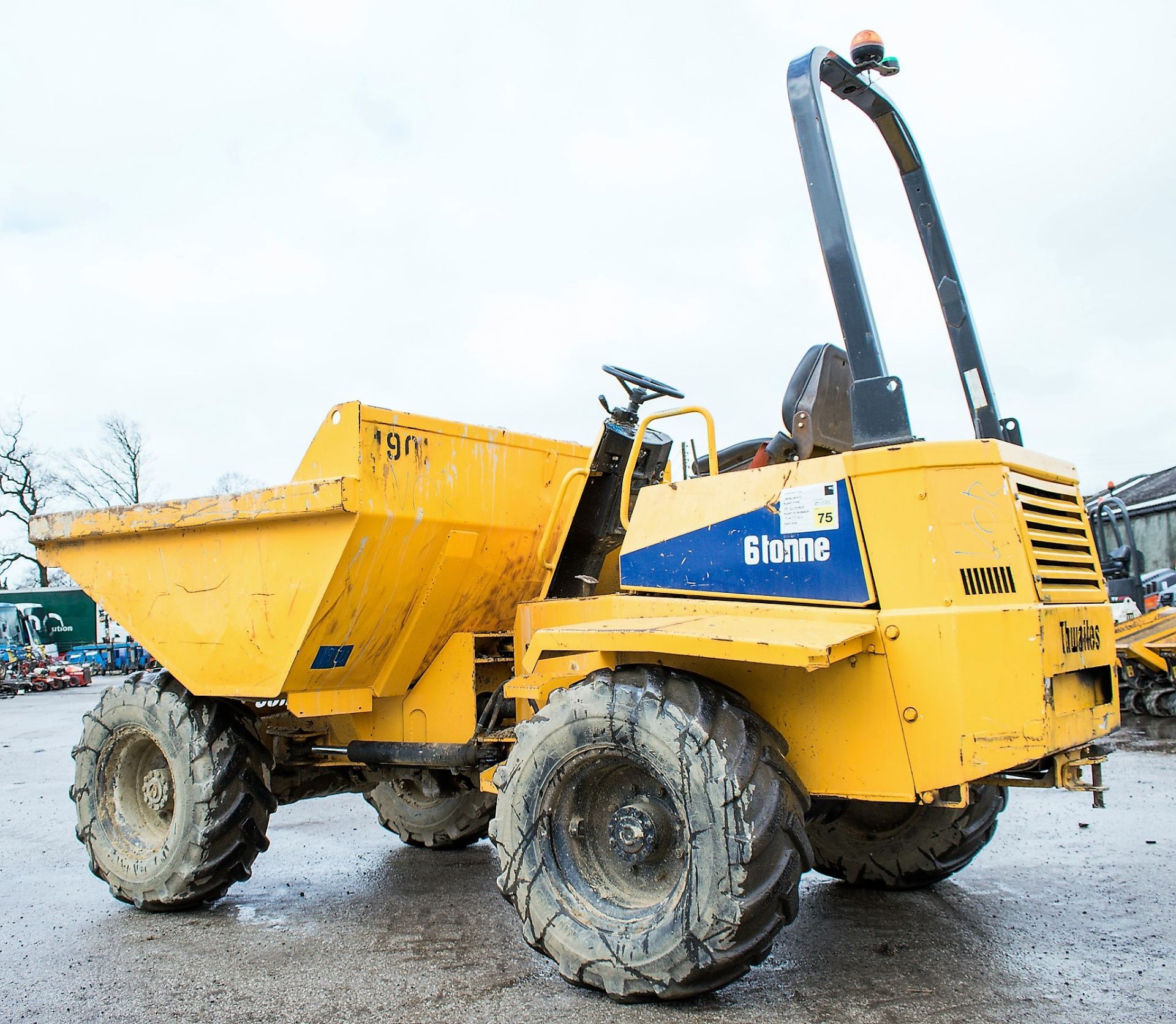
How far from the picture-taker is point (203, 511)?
5.23 m

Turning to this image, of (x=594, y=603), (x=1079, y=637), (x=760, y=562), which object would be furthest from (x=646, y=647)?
(x=1079, y=637)

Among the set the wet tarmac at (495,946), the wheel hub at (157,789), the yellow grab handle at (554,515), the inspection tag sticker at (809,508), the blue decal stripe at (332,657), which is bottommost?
the wet tarmac at (495,946)

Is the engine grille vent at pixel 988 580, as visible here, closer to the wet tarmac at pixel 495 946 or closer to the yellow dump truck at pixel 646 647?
the yellow dump truck at pixel 646 647

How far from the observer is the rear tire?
650cm

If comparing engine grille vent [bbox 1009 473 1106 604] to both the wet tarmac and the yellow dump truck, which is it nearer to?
the yellow dump truck

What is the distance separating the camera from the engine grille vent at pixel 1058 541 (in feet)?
12.7

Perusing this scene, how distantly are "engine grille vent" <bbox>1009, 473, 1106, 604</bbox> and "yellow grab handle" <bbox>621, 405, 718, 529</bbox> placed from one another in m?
1.21

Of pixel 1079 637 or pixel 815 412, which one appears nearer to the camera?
pixel 1079 637

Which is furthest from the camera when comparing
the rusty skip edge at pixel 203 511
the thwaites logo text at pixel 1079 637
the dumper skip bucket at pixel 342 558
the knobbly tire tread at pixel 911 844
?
the knobbly tire tread at pixel 911 844

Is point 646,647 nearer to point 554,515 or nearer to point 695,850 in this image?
point 695,850

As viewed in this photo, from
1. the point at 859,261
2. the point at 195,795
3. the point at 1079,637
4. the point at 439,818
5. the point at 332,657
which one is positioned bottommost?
the point at 439,818

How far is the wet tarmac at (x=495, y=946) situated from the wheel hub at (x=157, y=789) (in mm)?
537

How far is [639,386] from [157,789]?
335 centimetres

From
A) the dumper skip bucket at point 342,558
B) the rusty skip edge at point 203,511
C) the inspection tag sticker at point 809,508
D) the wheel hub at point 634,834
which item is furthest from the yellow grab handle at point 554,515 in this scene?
the wheel hub at point 634,834
